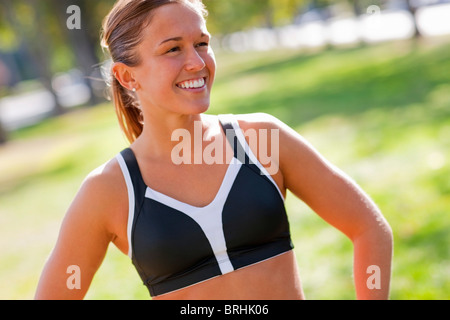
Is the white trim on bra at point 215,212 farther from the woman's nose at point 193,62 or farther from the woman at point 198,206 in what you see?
the woman's nose at point 193,62

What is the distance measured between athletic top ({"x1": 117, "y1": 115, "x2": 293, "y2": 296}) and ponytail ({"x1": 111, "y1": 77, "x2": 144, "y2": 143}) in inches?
19.5

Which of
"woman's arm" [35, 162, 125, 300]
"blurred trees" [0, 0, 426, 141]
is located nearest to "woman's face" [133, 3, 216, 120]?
"woman's arm" [35, 162, 125, 300]

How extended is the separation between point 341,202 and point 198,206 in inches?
19.9

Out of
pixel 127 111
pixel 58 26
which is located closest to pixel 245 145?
pixel 127 111

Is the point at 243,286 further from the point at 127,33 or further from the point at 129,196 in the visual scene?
the point at 127,33

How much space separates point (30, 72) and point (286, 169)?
7282cm

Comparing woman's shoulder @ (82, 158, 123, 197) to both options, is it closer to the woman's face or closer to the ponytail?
the woman's face

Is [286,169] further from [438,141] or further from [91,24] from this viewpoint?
[91,24]

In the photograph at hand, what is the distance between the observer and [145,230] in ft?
6.82

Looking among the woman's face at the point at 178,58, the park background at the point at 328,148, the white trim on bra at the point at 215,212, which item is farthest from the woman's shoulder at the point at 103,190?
the park background at the point at 328,148

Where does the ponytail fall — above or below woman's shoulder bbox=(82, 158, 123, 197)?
above

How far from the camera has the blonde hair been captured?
2.15 metres

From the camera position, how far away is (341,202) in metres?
→ 2.13

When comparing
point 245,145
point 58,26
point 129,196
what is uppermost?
point 58,26
